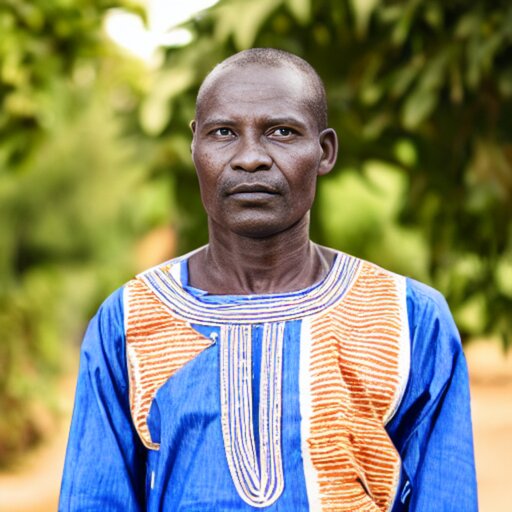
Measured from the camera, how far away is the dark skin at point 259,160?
195cm

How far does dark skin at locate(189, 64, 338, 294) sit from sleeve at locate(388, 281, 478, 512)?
26cm

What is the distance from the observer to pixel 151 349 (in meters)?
2.03

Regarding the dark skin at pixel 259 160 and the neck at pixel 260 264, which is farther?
the neck at pixel 260 264

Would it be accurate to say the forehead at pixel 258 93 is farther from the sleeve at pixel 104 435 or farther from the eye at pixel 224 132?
the sleeve at pixel 104 435

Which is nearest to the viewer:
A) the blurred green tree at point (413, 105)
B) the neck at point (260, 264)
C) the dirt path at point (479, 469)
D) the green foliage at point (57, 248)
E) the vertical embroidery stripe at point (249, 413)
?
the vertical embroidery stripe at point (249, 413)

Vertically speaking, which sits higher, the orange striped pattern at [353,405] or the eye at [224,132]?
the eye at [224,132]

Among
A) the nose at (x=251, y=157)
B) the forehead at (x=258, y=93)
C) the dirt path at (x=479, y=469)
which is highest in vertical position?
the dirt path at (x=479, y=469)

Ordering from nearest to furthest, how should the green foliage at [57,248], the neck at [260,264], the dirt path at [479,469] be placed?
1. the neck at [260,264]
2. the dirt path at [479,469]
3. the green foliage at [57,248]

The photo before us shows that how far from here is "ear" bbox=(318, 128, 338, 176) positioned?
2.07 m

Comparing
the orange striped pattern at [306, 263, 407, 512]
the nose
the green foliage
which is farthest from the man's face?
the green foliage

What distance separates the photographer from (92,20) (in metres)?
4.36

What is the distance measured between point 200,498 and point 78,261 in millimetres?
10492

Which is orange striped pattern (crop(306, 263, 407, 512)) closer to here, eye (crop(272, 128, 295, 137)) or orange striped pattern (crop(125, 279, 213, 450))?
orange striped pattern (crop(125, 279, 213, 450))

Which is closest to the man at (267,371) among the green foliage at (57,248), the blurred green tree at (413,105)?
the blurred green tree at (413,105)
